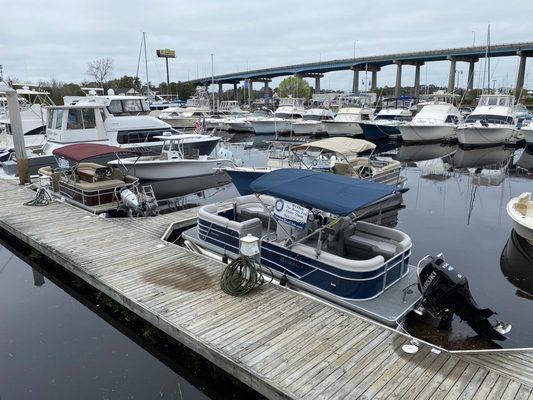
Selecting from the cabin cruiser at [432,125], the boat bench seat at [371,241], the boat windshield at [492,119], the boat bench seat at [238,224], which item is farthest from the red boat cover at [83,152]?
the boat windshield at [492,119]

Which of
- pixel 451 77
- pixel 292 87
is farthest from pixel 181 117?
pixel 292 87

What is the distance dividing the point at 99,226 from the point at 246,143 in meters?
27.0

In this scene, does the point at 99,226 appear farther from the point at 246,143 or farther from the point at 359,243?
the point at 246,143

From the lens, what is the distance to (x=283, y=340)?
18.6ft

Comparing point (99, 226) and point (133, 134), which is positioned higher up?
point (133, 134)

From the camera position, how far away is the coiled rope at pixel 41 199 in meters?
12.5

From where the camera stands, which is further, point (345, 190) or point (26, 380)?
point (345, 190)

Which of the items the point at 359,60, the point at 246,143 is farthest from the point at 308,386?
the point at 359,60

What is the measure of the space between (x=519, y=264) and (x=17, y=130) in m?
16.2

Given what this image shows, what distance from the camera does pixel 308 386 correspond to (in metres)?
4.77

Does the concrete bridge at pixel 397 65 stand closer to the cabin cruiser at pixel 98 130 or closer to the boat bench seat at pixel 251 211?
the cabin cruiser at pixel 98 130

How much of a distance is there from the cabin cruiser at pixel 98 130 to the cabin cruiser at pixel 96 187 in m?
2.76

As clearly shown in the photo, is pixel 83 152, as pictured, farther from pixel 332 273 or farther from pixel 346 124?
pixel 346 124

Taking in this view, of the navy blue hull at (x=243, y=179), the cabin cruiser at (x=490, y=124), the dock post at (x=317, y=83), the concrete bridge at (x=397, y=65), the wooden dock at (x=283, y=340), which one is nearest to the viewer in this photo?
the wooden dock at (x=283, y=340)
